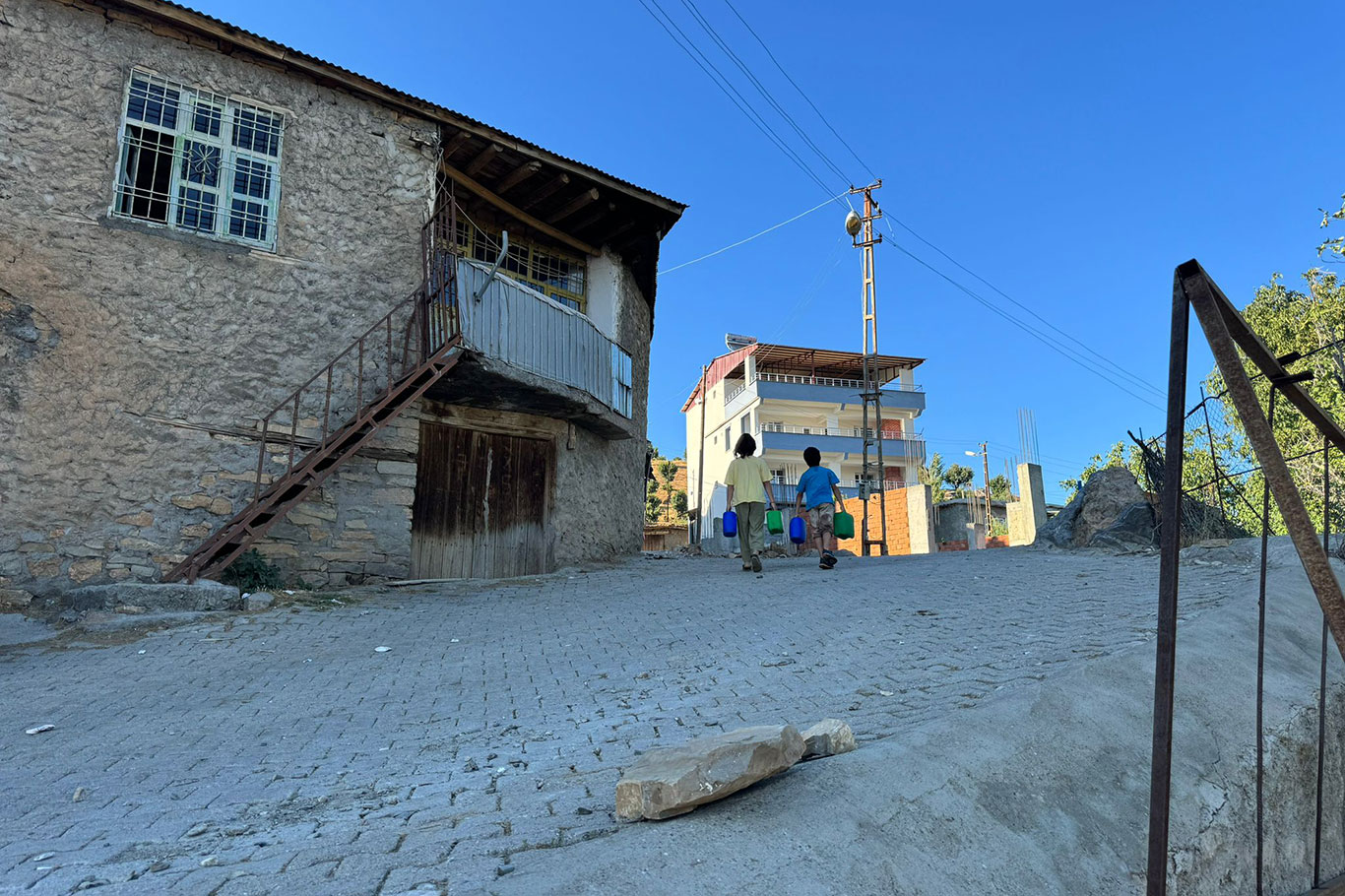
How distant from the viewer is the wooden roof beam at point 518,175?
11859 mm

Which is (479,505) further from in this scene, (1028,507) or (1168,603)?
(1028,507)

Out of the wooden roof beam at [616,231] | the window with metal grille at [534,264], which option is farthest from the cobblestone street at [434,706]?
the wooden roof beam at [616,231]

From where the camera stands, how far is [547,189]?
41.2 ft

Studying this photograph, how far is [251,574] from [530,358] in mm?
4548

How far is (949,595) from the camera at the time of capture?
775 centimetres

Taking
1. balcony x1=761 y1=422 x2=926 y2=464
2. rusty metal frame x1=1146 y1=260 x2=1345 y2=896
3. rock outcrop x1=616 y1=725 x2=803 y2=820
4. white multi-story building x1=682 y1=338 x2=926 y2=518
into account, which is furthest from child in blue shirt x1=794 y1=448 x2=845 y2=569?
balcony x1=761 y1=422 x2=926 y2=464

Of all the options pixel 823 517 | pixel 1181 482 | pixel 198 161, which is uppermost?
pixel 198 161

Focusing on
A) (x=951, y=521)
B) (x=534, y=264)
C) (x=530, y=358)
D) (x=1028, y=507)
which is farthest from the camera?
(x=951, y=521)

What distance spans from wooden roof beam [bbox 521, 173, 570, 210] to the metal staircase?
1.87 meters

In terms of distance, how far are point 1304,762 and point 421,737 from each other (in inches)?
177

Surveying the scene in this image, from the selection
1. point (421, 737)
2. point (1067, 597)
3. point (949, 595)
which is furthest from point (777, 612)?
point (421, 737)

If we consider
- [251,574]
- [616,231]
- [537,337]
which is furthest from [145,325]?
[616,231]

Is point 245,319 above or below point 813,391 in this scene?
below

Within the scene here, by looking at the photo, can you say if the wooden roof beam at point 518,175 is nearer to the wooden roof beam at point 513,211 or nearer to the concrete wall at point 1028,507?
the wooden roof beam at point 513,211
